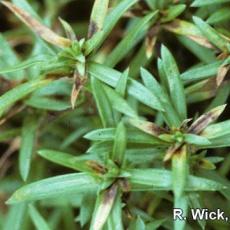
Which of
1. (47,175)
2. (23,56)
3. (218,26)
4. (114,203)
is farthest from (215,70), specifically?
(23,56)

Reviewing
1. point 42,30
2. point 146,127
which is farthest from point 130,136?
point 42,30

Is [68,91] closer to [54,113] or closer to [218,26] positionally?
[54,113]

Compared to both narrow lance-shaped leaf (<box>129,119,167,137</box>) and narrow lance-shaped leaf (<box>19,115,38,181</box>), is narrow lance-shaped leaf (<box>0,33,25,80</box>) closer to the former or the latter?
narrow lance-shaped leaf (<box>19,115,38,181</box>)

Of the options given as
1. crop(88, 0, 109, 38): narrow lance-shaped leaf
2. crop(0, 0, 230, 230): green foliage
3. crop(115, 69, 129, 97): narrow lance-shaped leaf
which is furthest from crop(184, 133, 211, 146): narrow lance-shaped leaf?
crop(88, 0, 109, 38): narrow lance-shaped leaf

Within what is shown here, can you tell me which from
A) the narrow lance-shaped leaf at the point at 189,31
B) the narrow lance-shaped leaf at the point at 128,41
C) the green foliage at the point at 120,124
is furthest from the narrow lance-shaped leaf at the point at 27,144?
the narrow lance-shaped leaf at the point at 189,31

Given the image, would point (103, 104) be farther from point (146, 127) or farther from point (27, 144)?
point (27, 144)

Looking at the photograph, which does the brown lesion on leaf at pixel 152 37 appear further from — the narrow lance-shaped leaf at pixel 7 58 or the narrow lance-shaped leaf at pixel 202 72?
the narrow lance-shaped leaf at pixel 7 58

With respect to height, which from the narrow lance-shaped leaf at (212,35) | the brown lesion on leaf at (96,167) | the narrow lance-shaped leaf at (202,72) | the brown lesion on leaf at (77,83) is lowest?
the brown lesion on leaf at (96,167)
